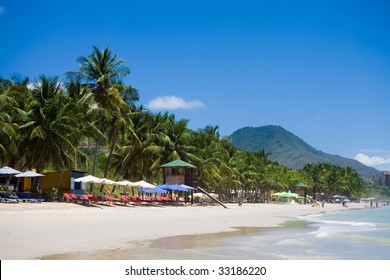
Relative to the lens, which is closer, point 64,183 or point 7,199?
point 7,199

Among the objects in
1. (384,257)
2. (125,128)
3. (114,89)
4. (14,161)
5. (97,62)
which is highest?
(97,62)

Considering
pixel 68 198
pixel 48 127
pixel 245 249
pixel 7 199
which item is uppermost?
pixel 48 127

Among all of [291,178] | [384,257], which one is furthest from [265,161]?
[384,257]

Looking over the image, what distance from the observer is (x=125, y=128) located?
38188 mm

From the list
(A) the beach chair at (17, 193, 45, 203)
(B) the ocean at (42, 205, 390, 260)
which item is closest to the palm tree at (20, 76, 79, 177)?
(A) the beach chair at (17, 193, 45, 203)

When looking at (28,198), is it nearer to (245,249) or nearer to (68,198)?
(68,198)

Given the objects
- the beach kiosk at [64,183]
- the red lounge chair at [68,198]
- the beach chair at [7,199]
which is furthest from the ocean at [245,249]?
the beach kiosk at [64,183]

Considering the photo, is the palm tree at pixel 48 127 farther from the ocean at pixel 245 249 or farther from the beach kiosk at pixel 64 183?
the ocean at pixel 245 249

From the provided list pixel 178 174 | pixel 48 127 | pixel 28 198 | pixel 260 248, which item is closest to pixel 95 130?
pixel 48 127

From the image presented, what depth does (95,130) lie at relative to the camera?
108ft
